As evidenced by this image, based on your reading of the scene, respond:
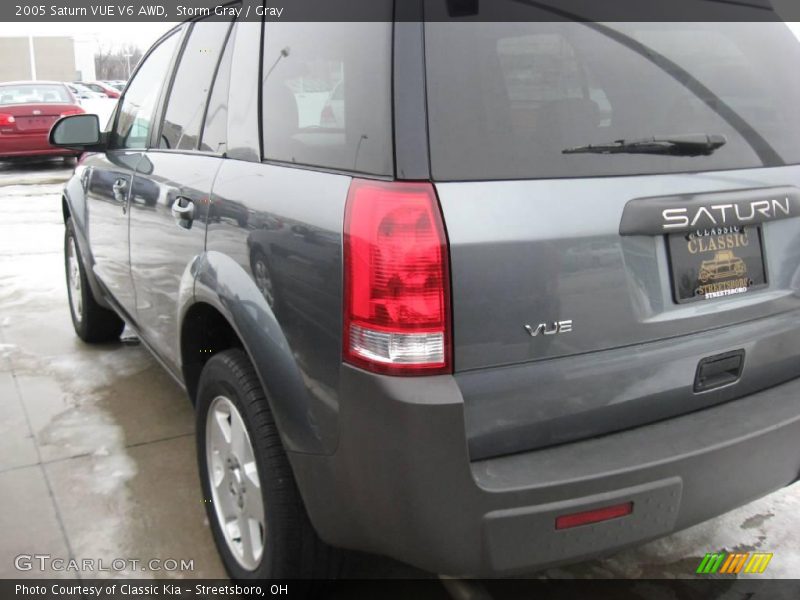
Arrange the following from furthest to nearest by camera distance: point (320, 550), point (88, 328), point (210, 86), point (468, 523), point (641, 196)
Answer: point (88, 328) → point (210, 86) → point (320, 550) → point (641, 196) → point (468, 523)

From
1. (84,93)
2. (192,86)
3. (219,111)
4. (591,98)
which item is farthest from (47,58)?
(591,98)

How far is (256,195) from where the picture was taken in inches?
81.7

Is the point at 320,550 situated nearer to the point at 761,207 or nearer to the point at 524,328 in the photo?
Result: the point at 524,328

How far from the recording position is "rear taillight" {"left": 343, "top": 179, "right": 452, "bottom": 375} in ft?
5.29

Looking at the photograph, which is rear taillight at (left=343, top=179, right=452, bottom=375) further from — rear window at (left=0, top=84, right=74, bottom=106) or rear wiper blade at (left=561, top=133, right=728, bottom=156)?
rear window at (left=0, top=84, right=74, bottom=106)

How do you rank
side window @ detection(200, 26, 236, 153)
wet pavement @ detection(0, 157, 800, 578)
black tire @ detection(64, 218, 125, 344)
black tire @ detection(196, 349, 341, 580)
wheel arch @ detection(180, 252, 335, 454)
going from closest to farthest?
wheel arch @ detection(180, 252, 335, 454) → black tire @ detection(196, 349, 341, 580) → side window @ detection(200, 26, 236, 153) → wet pavement @ detection(0, 157, 800, 578) → black tire @ detection(64, 218, 125, 344)

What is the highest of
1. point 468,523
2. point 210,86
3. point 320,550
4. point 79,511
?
point 210,86

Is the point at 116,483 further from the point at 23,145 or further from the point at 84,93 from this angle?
the point at 84,93

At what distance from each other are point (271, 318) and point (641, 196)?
3.20 ft

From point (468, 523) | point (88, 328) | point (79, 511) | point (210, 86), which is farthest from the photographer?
point (88, 328)

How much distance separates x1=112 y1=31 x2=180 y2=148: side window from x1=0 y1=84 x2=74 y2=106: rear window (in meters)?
12.0

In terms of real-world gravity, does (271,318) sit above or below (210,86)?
below

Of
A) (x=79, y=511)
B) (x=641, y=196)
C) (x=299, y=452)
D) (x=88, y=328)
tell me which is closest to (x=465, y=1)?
(x=641, y=196)

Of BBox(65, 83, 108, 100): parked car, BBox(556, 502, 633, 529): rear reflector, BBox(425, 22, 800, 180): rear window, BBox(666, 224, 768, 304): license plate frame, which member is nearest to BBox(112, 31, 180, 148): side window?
BBox(425, 22, 800, 180): rear window
